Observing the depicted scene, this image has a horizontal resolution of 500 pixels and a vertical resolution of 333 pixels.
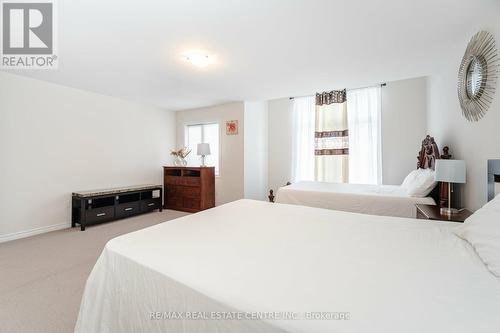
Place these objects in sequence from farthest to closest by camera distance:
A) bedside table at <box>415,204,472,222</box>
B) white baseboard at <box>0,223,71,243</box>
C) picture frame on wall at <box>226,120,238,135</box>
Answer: picture frame on wall at <box>226,120,238,135</box>, white baseboard at <box>0,223,71,243</box>, bedside table at <box>415,204,472,222</box>

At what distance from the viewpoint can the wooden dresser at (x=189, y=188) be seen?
15.0 feet

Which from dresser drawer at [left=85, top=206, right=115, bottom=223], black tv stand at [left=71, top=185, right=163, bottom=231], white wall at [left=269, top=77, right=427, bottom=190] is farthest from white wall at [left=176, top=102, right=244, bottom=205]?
white wall at [left=269, top=77, right=427, bottom=190]

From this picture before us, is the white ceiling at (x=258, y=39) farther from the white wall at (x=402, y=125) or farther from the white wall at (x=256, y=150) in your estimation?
the white wall at (x=256, y=150)

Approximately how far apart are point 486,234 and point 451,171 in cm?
117

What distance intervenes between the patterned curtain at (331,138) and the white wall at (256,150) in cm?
125

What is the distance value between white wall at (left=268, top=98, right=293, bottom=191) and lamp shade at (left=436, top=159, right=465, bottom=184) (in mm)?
2949

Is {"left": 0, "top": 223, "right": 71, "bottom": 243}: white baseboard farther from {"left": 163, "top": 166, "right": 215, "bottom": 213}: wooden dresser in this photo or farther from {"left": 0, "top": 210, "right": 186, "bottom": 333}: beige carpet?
{"left": 163, "top": 166, "right": 215, "bottom": 213}: wooden dresser

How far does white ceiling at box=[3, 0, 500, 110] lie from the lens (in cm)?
172

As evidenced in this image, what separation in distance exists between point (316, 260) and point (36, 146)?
4.31m

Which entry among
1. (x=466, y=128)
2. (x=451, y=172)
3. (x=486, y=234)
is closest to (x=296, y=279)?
(x=486, y=234)

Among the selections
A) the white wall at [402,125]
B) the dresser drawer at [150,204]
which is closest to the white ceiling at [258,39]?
the white wall at [402,125]

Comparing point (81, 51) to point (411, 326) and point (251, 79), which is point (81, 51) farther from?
point (411, 326)

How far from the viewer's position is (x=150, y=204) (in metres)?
4.52

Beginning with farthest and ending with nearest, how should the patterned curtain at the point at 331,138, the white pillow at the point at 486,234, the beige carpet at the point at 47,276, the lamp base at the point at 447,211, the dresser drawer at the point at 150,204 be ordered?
the dresser drawer at the point at 150,204 → the patterned curtain at the point at 331,138 → the lamp base at the point at 447,211 → the beige carpet at the point at 47,276 → the white pillow at the point at 486,234
